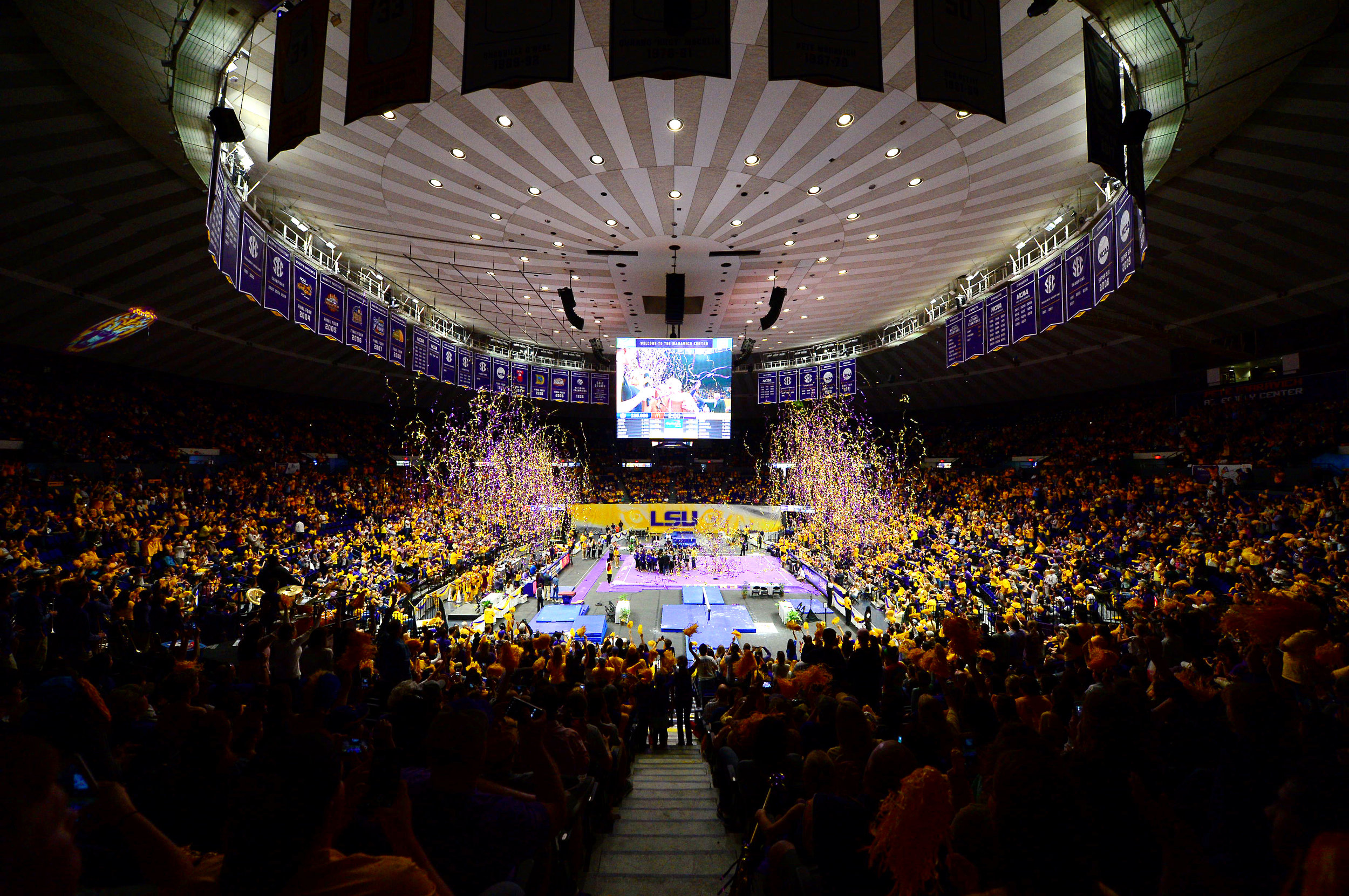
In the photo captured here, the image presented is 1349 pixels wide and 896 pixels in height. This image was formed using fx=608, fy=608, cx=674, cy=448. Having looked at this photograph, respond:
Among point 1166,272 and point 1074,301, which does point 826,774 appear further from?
point 1166,272

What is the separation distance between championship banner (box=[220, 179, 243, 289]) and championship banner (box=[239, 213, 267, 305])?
0.14 meters

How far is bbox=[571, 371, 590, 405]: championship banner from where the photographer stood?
2358 cm

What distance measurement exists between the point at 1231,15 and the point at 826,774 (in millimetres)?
8443

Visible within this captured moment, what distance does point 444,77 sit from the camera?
8.10 m

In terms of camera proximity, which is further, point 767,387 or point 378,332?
point 767,387

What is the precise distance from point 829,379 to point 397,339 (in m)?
14.4

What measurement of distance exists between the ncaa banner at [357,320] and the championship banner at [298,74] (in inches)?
309

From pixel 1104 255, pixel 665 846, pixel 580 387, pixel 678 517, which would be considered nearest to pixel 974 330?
pixel 1104 255

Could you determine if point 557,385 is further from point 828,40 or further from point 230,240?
point 828,40

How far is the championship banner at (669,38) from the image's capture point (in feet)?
15.2

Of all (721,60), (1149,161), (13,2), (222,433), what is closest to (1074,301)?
(1149,161)

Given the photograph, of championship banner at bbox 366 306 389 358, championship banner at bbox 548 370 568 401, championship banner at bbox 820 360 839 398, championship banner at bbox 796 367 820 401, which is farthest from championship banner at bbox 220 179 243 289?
championship banner at bbox 796 367 820 401

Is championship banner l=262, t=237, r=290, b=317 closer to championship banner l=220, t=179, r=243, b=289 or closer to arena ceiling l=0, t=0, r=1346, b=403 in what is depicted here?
championship banner l=220, t=179, r=243, b=289

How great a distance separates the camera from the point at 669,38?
15.5 feet
